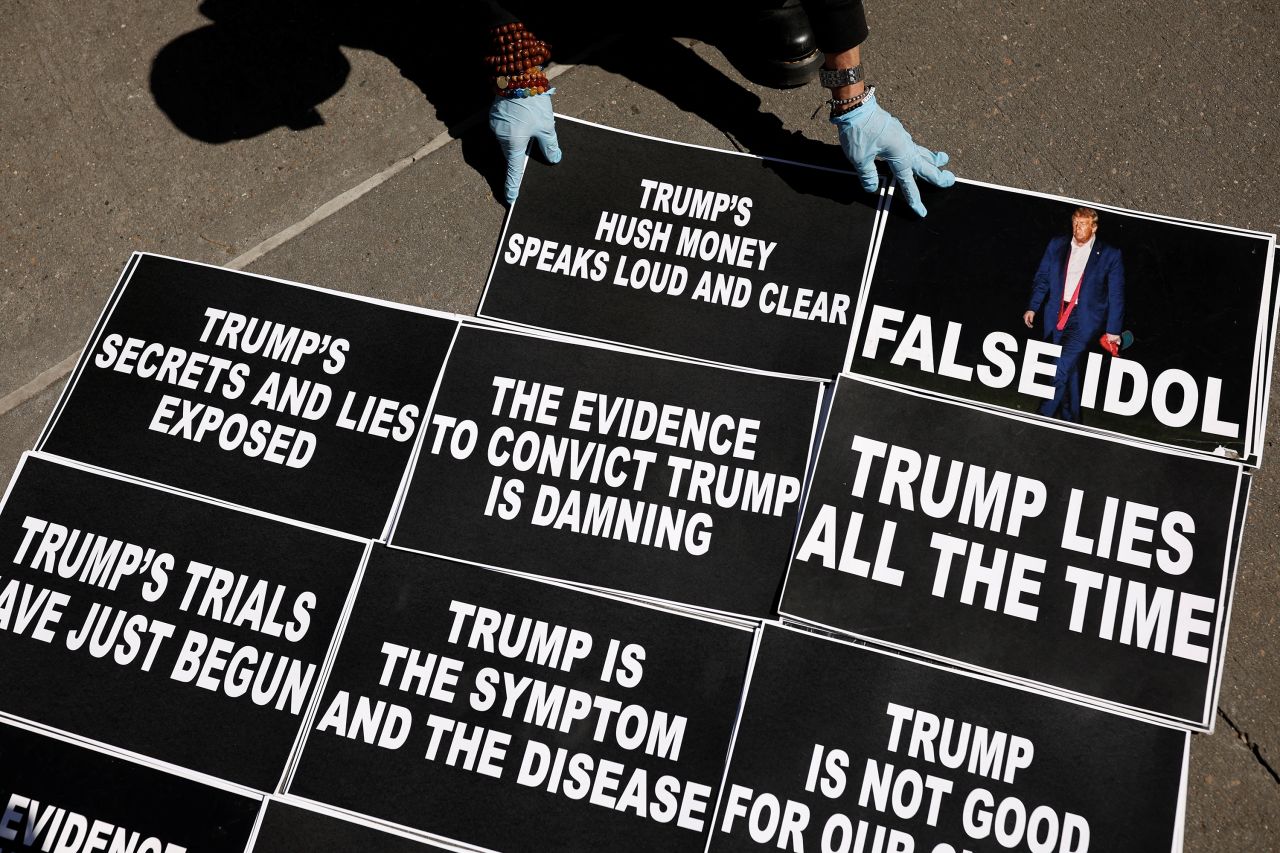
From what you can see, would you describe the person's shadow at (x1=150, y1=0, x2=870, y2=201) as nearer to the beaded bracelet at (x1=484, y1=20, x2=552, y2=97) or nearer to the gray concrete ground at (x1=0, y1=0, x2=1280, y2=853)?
the gray concrete ground at (x1=0, y1=0, x2=1280, y2=853)

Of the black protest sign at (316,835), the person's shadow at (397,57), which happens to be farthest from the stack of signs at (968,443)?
the black protest sign at (316,835)

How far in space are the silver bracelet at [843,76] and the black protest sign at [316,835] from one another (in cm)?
278

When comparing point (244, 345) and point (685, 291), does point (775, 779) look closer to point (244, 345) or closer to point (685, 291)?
point (685, 291)

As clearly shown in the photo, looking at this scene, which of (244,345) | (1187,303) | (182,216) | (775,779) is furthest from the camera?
(182,216)

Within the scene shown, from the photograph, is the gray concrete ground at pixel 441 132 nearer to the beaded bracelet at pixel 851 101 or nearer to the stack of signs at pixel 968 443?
the stack of signs at pixel 968 443

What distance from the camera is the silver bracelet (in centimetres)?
300

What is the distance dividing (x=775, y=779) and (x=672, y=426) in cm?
117

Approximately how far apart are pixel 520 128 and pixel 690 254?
78cm

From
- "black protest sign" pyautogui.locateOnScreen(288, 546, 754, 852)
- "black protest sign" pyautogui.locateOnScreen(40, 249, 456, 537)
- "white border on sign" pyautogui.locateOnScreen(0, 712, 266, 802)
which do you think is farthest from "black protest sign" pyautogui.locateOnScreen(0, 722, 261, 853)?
"black protest sign" pyautogui.locateOnScreen(40, 249, 456, 537)

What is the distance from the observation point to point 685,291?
325cm

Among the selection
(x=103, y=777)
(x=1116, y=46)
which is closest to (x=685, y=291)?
(x=1116, y=46)

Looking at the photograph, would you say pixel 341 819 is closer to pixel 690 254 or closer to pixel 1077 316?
pixel 690 254

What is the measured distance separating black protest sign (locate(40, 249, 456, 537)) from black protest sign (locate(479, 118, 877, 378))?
1.55 feet

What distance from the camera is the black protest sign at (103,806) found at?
2852mm
